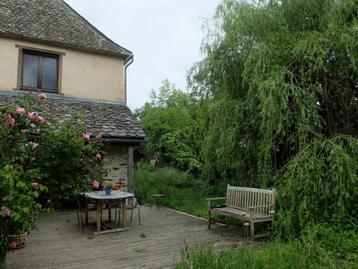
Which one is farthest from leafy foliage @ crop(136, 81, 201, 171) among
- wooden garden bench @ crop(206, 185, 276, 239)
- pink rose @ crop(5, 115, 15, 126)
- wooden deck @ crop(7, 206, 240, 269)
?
pink rose @ crop(5, 115, 15, 126)

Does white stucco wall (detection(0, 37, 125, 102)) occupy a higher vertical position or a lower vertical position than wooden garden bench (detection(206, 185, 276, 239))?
higher

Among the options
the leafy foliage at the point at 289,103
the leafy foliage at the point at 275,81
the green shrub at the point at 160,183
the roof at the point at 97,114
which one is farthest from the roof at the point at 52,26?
the green shrub at the point at 160,183

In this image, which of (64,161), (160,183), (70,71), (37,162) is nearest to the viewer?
(37,162)

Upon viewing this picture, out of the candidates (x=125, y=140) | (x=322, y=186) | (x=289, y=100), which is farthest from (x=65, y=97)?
(x=322, y=186)

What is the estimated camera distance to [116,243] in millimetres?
5465

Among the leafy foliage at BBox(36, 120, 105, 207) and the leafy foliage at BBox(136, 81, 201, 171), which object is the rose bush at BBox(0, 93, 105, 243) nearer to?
the leafy foliage at BBox(36, 120, 105, 207)

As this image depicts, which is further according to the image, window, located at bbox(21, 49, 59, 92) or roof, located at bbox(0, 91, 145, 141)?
window, located at bbox(21, 49, 59, 92)

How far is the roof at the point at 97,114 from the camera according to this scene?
331 inches

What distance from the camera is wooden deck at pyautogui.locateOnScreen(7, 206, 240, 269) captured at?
14.6ft

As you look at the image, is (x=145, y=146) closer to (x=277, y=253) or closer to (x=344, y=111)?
(x=344, y=111)

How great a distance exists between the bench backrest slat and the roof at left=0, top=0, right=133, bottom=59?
6.44 meters

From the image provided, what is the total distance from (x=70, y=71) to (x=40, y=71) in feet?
2.89

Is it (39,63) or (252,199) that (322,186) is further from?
(39,63)

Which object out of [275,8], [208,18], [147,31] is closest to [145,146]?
[147,31]
